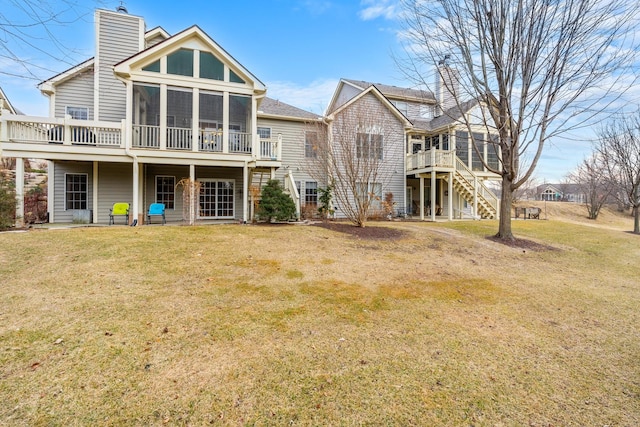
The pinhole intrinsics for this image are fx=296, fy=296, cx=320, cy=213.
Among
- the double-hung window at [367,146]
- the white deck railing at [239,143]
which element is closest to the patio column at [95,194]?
the white deck railing at [239,143]

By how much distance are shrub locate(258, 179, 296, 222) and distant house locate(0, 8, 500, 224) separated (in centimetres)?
92

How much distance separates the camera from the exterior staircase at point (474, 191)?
19.5 meters

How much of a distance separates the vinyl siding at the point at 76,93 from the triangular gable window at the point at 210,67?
19.1 feet

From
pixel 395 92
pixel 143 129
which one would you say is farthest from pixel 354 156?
pixel 395 92

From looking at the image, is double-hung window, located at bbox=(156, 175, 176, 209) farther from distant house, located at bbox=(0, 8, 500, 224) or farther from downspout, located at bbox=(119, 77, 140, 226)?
downspout, located at bbox=(119, 77, 140, 226)

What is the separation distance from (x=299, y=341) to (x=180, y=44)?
13.4 meters

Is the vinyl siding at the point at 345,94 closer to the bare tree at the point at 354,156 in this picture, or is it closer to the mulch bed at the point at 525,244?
the bare tree at the point at 354,156

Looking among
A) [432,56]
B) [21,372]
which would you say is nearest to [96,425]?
[21,372]

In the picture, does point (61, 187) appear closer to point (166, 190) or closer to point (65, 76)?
point (166, 190)

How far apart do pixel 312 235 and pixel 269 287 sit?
4.73 meters

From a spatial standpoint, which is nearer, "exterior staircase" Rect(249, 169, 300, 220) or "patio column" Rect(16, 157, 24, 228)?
"patio column" Rect(16, 157, 24, 228)

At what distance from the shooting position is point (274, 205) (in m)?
12.8

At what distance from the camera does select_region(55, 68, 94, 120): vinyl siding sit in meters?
13.6

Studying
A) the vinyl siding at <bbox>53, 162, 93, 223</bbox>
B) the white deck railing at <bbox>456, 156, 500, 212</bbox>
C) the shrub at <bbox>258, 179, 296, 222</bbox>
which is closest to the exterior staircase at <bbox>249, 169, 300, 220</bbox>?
the shrub at <bbox>258, 179, 296, 222</bbox>
